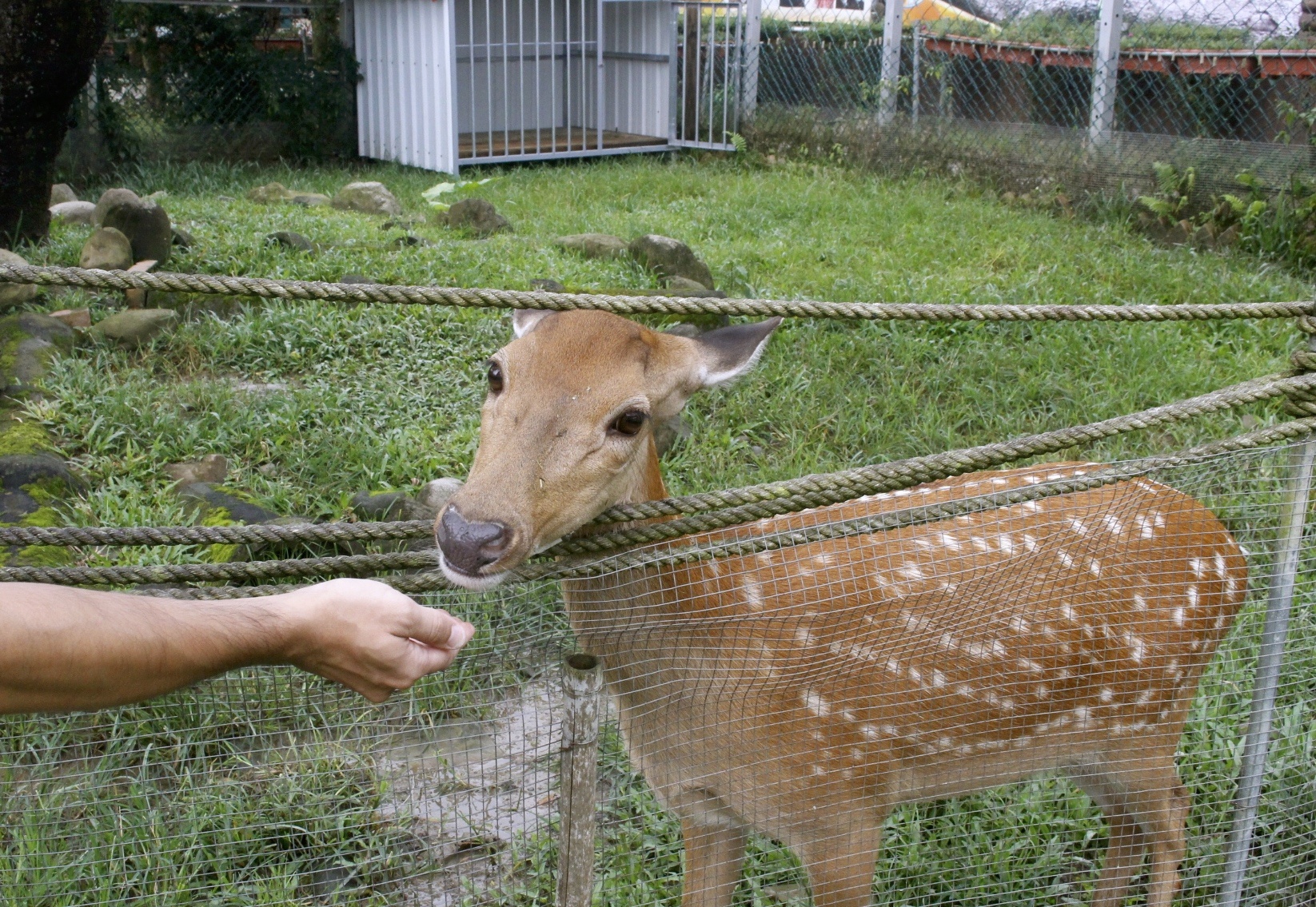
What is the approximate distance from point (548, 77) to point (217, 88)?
4.42 m

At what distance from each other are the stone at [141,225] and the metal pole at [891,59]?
24.6ft

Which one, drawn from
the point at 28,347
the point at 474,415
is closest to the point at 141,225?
the point at 28,347

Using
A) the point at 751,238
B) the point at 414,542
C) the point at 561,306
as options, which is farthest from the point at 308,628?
the point at 751,238

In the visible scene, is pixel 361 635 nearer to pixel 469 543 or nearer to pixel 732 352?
pixel 469 543

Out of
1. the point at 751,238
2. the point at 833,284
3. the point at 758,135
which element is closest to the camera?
the point at 833,284

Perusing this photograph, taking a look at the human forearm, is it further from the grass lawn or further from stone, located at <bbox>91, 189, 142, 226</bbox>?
stone, located at <bbox>91, 189, 142, 226</bbox>

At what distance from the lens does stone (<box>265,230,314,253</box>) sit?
7.12 m

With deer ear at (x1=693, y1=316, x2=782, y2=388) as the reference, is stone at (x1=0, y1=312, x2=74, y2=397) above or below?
below

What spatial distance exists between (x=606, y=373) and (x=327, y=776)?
4.90 feet

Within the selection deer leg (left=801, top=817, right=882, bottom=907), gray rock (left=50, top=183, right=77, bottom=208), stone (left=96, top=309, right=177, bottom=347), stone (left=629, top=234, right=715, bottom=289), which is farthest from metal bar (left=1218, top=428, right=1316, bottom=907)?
gray rock (left=50, top=183, right=77, bottom=208)

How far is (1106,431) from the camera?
253 centimetres

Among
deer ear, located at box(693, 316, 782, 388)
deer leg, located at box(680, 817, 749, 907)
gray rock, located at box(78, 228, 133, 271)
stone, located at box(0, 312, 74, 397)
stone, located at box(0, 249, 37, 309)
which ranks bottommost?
deer leg, located at box(680, 817, 749, 907)

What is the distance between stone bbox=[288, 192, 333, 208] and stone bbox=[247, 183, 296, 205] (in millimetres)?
52

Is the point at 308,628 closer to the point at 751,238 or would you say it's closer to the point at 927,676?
the point at 927,676
